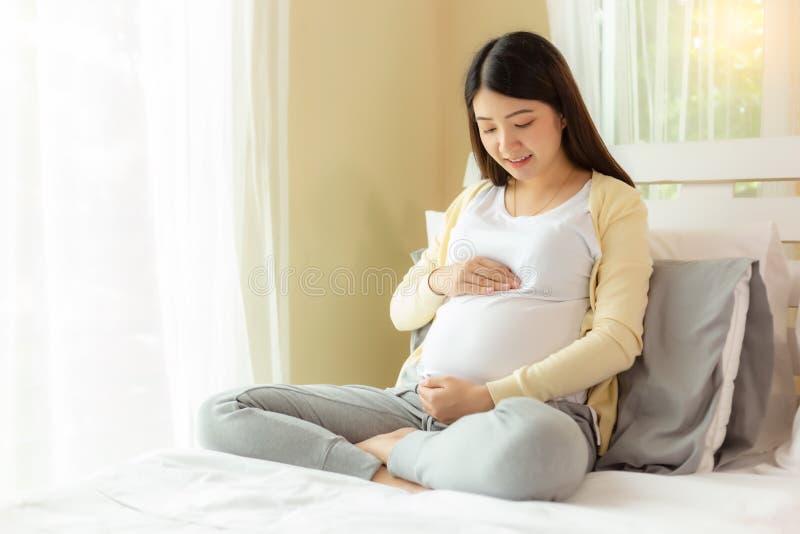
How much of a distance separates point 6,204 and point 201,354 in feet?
1.55

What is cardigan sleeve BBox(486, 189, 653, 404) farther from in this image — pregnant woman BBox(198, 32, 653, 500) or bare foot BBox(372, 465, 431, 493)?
bare foot BBox(372, 465, 431, 493)

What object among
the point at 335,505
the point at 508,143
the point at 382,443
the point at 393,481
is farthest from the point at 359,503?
the point at 508,143

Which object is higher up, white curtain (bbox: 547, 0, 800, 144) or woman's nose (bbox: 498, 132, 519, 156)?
white curtain (bbox: 547, 0, 800, 144)

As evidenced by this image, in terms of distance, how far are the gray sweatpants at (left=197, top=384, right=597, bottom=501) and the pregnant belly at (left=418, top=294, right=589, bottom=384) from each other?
88 millimetres

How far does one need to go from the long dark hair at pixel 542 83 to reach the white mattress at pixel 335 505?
615 millimetres

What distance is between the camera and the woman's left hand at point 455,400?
1.28m

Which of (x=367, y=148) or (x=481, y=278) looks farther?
(x=367, y=148)

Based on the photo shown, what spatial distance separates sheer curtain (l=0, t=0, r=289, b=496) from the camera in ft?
4.25

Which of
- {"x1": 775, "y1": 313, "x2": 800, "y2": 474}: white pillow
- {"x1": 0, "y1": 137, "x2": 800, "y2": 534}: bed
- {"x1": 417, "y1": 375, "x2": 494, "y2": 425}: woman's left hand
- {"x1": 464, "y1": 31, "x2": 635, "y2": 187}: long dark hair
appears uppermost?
{"x1": 464, "y1": 31, "x2": 635, "y2": 187}: long dark hair

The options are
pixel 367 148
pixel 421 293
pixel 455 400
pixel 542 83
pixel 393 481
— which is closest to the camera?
pixel 393 481

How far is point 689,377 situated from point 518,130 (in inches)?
19.7

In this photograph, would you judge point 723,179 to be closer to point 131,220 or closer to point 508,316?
point 508,316

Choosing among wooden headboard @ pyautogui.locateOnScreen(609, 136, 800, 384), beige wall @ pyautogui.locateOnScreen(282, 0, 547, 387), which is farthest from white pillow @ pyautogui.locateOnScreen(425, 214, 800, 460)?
beige wall @ pyautogui.locateOnScreen(282, 0, 547, 387)

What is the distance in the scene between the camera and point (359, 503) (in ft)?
3.28
